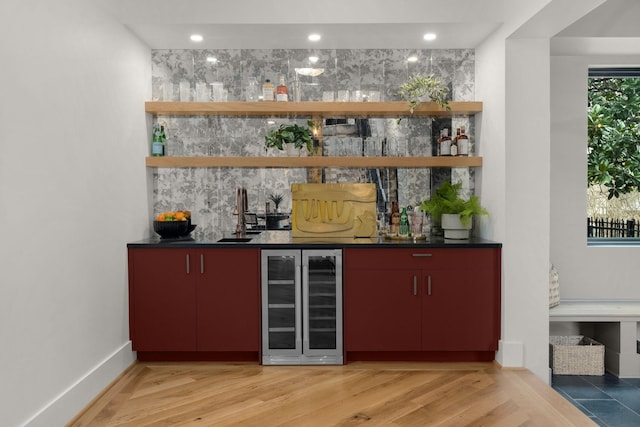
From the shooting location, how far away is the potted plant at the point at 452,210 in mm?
4016

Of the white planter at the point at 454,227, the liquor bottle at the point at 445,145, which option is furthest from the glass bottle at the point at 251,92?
the white planter at the point at 454,227

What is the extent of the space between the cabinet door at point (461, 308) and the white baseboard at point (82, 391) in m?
2.25

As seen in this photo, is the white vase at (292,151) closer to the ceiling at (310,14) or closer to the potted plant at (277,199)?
the potted plant at (277,199)

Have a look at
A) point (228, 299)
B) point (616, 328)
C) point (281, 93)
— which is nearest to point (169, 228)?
point (228, 299)

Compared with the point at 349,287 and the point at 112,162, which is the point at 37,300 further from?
the point at 349,287

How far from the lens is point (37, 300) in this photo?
258cm

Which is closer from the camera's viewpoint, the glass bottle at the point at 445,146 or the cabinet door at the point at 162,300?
the cabinet door at the point at 162,300

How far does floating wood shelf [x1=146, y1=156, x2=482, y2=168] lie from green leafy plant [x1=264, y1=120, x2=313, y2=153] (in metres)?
0.14

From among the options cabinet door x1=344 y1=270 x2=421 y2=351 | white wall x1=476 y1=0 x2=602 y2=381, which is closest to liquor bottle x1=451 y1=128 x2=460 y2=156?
white wall x1=476 y1=0 x2=602 y2=381

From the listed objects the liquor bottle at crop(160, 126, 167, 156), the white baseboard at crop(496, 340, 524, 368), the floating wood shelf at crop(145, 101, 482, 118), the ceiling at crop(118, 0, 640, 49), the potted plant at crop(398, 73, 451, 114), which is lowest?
the white baseboard at crop(496, 340, 524, 368)

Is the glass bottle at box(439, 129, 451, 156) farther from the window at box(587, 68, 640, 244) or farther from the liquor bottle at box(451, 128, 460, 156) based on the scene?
the window at box(587, 68, 640, 244)

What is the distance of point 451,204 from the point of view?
409 centimetres

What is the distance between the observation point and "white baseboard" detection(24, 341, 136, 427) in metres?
2.65

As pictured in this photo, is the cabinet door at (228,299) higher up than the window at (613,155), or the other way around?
the window at (613,155)
